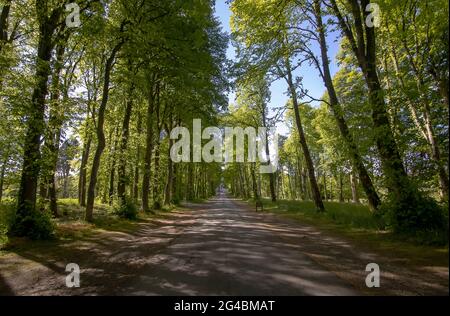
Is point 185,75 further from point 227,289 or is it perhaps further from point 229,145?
point 229,145

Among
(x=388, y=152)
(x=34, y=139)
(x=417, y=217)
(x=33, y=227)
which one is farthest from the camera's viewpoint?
(x=34, y=139)

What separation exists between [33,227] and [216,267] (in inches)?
298

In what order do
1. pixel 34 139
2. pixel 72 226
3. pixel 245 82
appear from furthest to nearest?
1. pixel 245 82
2. pixel 72 226
3. pixel 34 139

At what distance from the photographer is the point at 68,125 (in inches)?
612

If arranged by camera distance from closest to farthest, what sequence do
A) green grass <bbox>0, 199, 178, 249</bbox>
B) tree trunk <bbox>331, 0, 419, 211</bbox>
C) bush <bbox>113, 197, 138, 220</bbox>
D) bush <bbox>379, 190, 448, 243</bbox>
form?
bush <bbox>379, 190, 448, 243</bbox>
tree trunk <bbox>331, 0, 419, 211</bbox>
green grass <bbox>0, 199, 178, 249</bbox>
bush <bbox>113, 197, 138, 220</bbox>

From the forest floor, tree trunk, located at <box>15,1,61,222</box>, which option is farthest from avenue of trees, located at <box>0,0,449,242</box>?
the forest floor

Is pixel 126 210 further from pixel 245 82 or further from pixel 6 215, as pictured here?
pixel 245 82

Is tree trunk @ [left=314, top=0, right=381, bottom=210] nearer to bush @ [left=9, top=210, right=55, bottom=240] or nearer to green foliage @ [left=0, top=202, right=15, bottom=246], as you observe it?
bush @ [left=9, top=210, right=55, bottom=240]

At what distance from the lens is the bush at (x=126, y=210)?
58.5ft

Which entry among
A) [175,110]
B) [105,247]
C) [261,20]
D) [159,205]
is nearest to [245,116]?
[175,110]

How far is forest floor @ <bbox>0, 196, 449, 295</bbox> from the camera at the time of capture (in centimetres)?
550

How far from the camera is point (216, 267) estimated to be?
689cm

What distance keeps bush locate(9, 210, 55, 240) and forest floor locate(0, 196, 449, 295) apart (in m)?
0.50

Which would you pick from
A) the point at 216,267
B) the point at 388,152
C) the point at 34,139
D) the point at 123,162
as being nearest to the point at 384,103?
the point at 388,152
